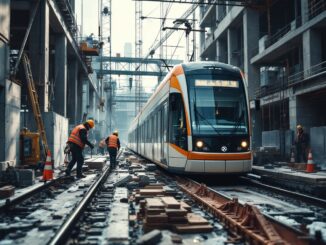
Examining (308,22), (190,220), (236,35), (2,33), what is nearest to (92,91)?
(236,35)

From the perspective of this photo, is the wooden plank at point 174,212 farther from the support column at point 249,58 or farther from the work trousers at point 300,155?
the support column at point 249,58

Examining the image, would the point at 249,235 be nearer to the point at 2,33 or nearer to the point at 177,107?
the point at 177,107

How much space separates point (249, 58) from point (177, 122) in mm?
20897

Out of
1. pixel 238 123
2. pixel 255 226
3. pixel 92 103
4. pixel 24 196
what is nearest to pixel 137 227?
pixel 255 226

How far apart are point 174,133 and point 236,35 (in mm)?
25878

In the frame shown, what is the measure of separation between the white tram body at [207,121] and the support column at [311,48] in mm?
12112

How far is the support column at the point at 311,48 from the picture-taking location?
22094 millimetres

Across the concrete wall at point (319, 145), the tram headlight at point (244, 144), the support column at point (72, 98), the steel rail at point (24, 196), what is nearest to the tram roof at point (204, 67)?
the tram headlight at point (244, 144)

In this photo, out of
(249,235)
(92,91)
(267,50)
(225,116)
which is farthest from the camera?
(92,91)

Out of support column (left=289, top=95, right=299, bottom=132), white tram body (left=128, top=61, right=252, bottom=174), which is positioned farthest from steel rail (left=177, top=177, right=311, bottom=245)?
support column (left=289, top=95, right=299, bottom=132)

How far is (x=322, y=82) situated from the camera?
19.2 metres

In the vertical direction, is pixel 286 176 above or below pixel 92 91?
below

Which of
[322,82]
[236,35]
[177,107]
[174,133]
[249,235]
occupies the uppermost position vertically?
[236,35]

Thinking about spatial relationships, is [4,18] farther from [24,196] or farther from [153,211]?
[153,211]
